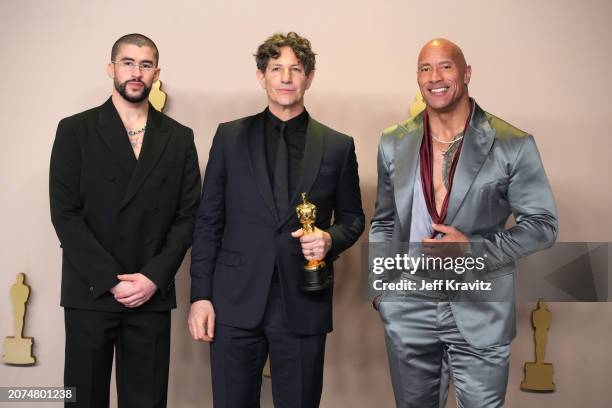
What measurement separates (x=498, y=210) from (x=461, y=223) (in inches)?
6.2

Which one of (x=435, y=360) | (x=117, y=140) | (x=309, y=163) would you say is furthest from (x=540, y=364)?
(x=117, y=140)

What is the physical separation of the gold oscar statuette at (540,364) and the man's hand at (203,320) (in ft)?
6.93

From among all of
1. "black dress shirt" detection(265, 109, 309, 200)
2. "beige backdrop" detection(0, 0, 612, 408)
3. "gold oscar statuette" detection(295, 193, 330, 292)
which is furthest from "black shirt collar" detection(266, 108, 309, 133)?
"beige backdrop" detection(0, 0, 612, 408)

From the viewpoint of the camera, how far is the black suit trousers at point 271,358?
10.3 feet

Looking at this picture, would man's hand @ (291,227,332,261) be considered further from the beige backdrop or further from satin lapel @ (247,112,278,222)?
the beige backdrop

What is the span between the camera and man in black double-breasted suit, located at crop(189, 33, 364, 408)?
314cm

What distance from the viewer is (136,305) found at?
3324mm

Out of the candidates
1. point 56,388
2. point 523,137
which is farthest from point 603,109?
point 56,388

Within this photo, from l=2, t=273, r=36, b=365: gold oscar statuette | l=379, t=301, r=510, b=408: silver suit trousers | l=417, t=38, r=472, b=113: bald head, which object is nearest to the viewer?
l=379, t=301, r=510, b=408: silver suit trousers

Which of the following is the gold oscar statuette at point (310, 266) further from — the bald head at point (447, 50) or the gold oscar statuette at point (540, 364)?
the gold oscar statuette at point (540, 364)

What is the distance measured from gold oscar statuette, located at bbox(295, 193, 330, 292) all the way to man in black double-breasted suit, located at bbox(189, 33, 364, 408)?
0.04m

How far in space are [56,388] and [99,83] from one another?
5.68 feet

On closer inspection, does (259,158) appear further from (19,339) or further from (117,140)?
(19,339)

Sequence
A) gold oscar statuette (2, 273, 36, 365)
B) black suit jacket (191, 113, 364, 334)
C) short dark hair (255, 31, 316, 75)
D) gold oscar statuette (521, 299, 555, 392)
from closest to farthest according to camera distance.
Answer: black suit jacket (191, 113, 364, 334) → short dark hair (255, 31, 316, 75) → gold oscar statuette (2, 273, 36, 365) → gold oscar statuette (521, 299, 555, 392)
